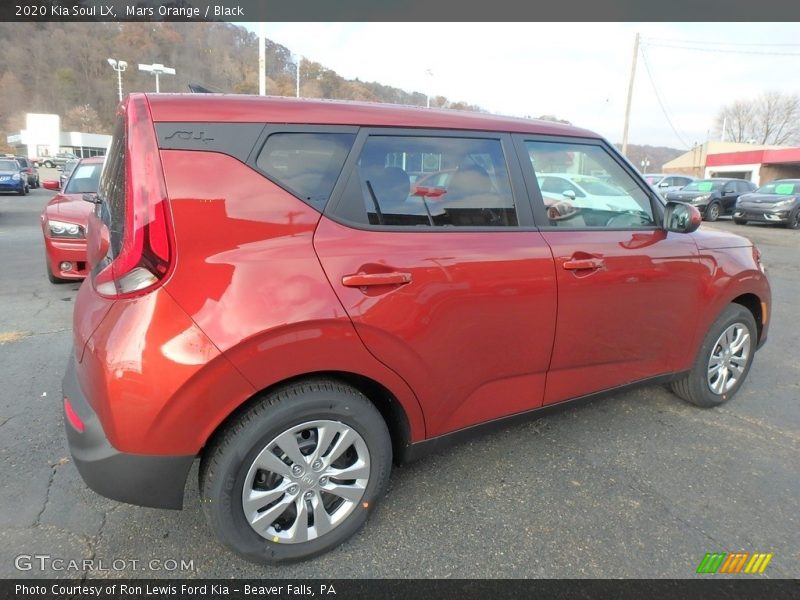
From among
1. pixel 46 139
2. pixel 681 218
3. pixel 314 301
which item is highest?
pixel 46 139

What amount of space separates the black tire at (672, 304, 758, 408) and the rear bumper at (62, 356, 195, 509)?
302 cm

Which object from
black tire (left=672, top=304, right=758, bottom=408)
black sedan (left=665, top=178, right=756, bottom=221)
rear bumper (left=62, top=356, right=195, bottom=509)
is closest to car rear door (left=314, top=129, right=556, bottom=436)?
rear bumper (left=62, top=356, right=195, bottom=509)

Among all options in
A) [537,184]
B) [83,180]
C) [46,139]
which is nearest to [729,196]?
[537,184]

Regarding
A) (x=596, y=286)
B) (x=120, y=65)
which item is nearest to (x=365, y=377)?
(x=596, y=286)

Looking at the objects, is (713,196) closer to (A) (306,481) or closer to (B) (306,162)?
(B) (306,162)

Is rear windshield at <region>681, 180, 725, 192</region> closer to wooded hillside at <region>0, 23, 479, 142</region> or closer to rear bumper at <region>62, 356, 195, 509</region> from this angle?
rear bumper at <region>62, 356, 195, 509</region>

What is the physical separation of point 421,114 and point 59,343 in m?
3.86

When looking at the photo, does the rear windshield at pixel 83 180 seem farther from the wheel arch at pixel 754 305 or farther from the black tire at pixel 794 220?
the black tire at pixel 794 220

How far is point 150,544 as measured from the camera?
84.0 inches

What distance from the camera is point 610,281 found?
104 inches

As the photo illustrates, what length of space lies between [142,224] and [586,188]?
2295mm

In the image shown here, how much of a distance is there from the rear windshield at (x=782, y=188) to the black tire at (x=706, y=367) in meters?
17.9
